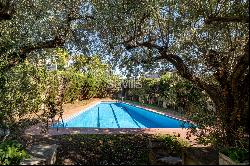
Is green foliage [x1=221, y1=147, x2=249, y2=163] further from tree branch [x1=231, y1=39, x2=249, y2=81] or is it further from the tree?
tree branch [x1=231, y1=39, x2=249, y2=81]

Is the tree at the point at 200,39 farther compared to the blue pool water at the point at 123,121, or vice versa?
the blue pool water at the point at 123,121

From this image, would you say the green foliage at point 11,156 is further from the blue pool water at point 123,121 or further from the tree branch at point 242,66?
the blue pool water at point 123,121

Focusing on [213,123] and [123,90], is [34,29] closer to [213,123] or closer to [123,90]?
[213,123]

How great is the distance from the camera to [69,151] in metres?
13.1

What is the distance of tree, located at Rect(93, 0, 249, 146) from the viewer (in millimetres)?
11266

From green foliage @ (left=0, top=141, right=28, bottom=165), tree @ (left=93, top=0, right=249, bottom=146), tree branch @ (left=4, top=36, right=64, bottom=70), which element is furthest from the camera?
tree branch @ (left=4, top=36, right=64, bottom=70)

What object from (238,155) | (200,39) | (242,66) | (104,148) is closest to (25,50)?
(104,148)

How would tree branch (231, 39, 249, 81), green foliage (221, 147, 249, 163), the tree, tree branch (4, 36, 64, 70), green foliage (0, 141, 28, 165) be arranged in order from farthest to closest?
tree branch (4, 36, 64, 70)
the tree
tree branch (231, 39, 249, 81)
green foliage (0, 141, 28, 165)
green foliage (221, 147, 249, 163)

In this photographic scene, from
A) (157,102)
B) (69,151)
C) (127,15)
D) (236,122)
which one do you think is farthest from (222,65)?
(157,102)

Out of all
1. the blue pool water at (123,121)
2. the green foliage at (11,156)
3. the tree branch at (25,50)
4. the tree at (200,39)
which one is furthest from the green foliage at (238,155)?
the blue pool water at (123,121)

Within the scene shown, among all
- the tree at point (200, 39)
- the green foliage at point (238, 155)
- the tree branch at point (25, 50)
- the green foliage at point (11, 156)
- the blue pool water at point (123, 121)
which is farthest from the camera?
the blue pool water at point (123, 121)

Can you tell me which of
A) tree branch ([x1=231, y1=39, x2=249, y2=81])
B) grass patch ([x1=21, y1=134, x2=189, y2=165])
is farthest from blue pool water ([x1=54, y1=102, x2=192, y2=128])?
tree branch ([x1=231, y1=39, x2=249, y2=81])

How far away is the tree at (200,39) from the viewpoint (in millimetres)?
11266

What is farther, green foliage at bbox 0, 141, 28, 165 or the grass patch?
the grass patch
